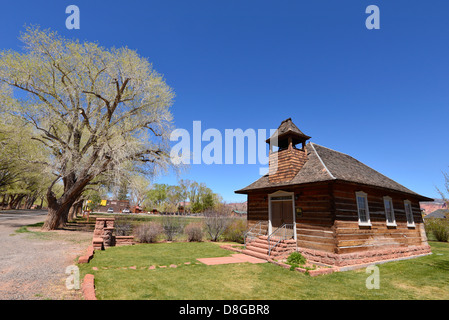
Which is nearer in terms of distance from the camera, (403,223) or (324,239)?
(324,239)

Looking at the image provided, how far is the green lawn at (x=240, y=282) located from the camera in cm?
593

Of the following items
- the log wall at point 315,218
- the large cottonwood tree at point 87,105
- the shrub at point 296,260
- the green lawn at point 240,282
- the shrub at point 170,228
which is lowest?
the green lawn at point 240,282

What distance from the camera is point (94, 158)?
1728 cm

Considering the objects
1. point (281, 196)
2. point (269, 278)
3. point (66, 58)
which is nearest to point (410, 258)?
point (281, 196)

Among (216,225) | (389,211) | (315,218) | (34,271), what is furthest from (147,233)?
(389,211)

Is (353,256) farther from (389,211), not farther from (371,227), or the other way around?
(389,211)

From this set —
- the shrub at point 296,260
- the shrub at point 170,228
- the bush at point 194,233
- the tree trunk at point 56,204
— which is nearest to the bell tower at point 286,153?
the shrub at point 296,260

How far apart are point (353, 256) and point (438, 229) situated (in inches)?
896

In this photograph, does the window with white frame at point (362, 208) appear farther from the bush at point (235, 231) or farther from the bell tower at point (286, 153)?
the bush at point (235, 231)

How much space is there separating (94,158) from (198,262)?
12712 mm

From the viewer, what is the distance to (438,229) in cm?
2422

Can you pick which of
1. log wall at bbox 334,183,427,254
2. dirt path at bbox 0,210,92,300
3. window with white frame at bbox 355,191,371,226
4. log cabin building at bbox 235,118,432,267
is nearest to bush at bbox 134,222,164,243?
dirt path at bbox 0,210,92,300
